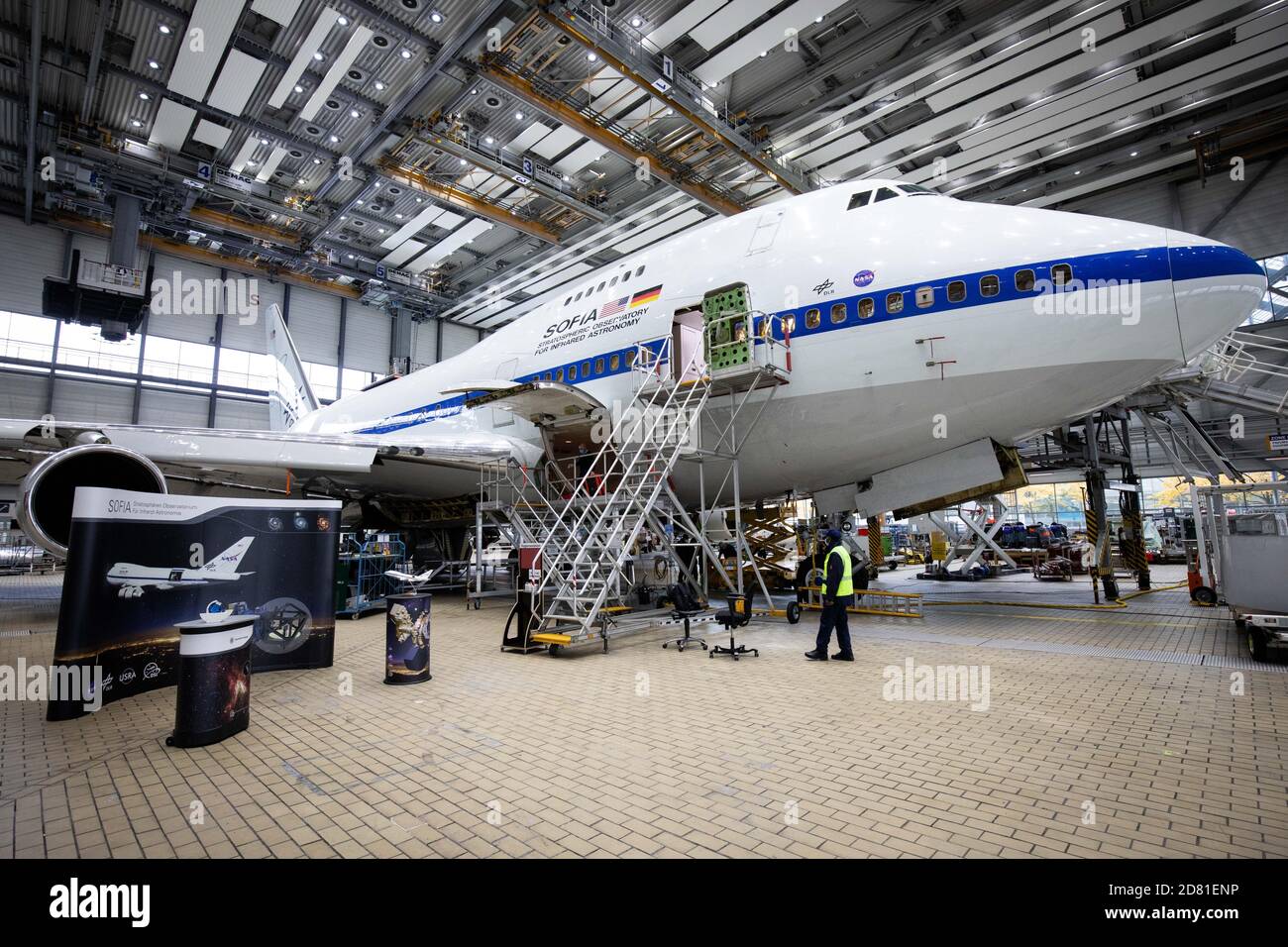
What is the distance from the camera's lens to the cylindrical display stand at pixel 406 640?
5520 mm

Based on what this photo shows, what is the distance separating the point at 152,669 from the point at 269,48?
52.8 ft

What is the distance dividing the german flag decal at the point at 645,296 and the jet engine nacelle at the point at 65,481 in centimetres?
675

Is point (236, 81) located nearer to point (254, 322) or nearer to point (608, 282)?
point (608, 282)

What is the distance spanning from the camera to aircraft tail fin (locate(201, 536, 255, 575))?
5532 millimetres

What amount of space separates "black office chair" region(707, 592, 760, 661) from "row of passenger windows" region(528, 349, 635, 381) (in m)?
4.09

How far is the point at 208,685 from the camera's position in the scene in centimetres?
389

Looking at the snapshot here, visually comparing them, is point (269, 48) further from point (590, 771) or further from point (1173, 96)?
point (1173, 96)

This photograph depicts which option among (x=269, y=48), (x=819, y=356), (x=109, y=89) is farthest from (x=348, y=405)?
(x=819, y=356)

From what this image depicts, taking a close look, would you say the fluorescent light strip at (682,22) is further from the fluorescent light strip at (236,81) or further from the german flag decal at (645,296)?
the fluorescent light strip at (236,81)

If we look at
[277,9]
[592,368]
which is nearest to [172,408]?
[277,9]

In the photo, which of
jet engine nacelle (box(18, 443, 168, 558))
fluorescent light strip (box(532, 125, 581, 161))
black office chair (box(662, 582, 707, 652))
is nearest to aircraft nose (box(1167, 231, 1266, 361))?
black office chair (box(662, 582, 707, 652))

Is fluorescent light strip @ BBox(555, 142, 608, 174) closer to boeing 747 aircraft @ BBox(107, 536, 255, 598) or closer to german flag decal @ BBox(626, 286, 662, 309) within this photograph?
german flag decal @ BBox(626, 286, 662, 309)

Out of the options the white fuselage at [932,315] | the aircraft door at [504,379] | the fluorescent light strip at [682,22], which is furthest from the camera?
the fluorescent light strip at [682,22]

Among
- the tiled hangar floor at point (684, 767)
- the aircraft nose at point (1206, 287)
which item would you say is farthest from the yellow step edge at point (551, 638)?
the aircraft nose at point (1206, 287)
